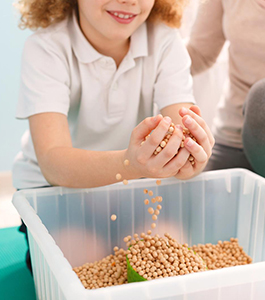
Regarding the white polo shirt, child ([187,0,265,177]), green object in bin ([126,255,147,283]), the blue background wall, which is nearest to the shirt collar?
the white polo shirt

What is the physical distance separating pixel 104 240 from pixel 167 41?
1.64 feet

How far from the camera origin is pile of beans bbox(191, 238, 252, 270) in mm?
907

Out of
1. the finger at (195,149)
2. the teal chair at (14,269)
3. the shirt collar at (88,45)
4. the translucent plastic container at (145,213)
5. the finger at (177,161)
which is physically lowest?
the teal chair at (14,269)

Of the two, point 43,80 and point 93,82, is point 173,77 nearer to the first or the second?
point 93,82

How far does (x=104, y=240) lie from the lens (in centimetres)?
95

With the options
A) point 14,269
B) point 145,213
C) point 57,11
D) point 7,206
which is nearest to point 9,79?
point 7,206

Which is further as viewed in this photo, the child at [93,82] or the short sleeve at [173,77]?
the short sleeve at [173,77]

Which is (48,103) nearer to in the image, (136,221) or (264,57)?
(136,221)

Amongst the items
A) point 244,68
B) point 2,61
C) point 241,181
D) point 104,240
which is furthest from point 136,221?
point 2,61

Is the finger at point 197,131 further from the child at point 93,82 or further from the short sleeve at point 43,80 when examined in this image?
the short sleeve at point 43,80

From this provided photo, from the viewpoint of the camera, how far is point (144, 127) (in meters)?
0.67

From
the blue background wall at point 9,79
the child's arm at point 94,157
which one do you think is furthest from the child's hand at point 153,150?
the blue background wall at point 9,79

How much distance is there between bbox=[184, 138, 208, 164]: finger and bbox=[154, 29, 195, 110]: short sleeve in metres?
0.30

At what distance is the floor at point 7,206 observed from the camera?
138 cm
